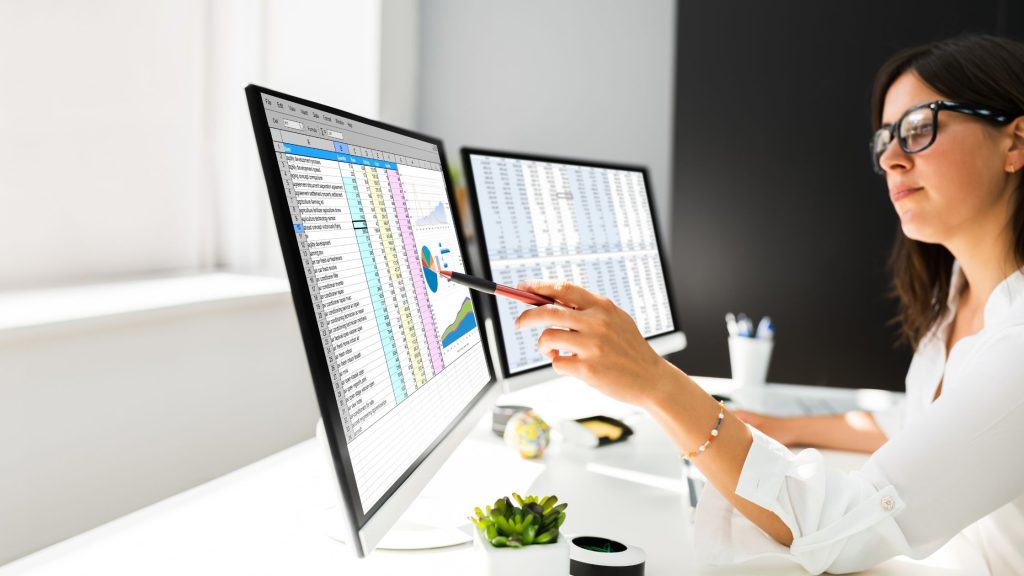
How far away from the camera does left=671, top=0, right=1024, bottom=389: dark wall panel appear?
2.16 meters

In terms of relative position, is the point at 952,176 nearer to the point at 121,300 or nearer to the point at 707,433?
the point at 707,433

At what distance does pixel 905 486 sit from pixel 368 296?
641mm

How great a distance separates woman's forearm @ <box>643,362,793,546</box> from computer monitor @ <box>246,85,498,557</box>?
0.83ft

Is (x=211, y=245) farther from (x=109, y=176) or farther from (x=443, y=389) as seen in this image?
(x=443, y=389)

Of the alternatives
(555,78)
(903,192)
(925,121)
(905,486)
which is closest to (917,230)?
(903,192)

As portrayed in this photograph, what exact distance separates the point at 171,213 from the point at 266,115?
1.44 meters

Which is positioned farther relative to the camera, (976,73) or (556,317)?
(976,73)

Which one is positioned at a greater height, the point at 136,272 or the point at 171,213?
the point at 171,213

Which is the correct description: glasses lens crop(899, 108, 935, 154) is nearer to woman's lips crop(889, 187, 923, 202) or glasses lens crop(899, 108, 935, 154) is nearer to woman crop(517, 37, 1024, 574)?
woman's lips crop(889, 187, 923, 202)

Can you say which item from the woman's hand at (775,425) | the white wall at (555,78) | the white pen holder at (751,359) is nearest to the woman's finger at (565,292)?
the woman's hand at (775,425)

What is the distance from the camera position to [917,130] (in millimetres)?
1114

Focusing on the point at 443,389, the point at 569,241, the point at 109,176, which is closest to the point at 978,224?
the point at 569,241

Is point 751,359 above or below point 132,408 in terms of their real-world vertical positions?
below

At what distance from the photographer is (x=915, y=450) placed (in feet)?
2.72
